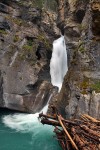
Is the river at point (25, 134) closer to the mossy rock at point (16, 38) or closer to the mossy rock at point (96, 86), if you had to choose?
the mossy rock at point (96, 86)

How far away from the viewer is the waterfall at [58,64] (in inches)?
1185

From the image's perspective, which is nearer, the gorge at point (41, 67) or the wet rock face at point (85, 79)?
the wet rock face at point (85, 79)

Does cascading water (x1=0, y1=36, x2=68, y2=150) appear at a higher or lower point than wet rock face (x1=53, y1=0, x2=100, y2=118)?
lower

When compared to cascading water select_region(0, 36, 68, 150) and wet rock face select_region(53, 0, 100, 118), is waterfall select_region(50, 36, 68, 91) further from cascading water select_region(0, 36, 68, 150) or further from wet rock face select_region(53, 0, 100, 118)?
wet rock face select_region(53, 0, 100, 118)

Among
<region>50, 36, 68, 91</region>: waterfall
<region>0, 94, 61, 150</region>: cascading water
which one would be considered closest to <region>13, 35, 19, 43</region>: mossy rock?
<region>50, 36, 68, 91</region>: waterfall

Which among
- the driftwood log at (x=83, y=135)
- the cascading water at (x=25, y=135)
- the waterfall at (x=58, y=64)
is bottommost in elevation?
the cascading water at (x=25, y=135)

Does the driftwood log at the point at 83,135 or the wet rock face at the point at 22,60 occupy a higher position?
the wet rock face at the point at 22,60

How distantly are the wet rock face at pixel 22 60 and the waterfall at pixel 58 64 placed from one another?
753 mm

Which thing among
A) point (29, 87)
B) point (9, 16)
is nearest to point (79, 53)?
point (29, 87)

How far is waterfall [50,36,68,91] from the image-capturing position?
98.7 ft

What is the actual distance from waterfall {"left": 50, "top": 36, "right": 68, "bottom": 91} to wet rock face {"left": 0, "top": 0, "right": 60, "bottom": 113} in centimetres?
75

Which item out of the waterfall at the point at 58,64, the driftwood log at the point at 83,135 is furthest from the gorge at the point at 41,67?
the driftwood log at the point at 83,135

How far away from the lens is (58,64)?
31.3 meters

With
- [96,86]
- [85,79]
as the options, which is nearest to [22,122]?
[85,79]
